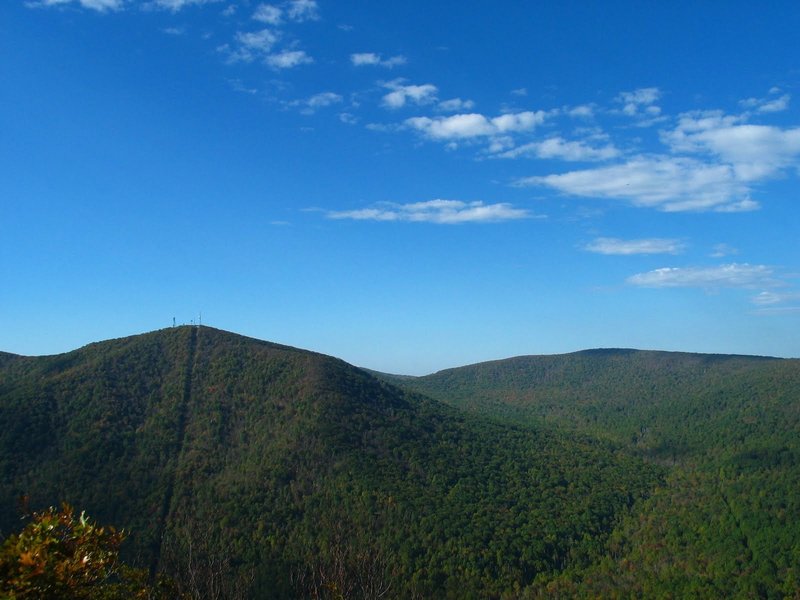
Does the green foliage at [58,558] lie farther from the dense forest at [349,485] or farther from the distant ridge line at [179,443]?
the distant ridge line at [179,443]

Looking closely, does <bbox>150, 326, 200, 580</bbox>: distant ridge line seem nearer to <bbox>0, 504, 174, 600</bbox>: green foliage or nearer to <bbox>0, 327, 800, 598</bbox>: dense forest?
<bbox>0, 327, 800, 598</bbox>: dense forest

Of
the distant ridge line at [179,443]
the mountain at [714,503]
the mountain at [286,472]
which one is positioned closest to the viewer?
the distant ridge line at [179,443]

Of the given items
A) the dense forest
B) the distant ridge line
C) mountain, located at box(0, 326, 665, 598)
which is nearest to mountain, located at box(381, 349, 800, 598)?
the dense forest

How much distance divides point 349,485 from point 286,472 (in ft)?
34.3

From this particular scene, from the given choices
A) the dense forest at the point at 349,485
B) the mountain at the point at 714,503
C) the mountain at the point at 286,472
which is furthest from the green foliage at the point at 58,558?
the mountain at the point at 714,503

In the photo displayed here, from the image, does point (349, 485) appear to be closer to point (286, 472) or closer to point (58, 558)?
point (286, 472)

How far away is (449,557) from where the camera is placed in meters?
79.9

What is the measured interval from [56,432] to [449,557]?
67522mm

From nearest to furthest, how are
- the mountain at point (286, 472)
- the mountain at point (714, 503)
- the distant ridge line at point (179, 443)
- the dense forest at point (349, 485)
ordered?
the distant ridge line at point (179, 443) < the mountain at point (286, 472) < the dense forest at point (349, 485) < the mountain at point (714, 503)

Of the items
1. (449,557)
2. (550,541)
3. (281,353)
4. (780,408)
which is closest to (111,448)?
(281,353)

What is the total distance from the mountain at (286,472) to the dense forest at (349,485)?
0.34m

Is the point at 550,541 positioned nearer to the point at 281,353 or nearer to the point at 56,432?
the point at 281,353

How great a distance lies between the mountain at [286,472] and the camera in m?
76.3

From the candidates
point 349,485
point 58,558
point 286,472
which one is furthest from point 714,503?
point 58,558
